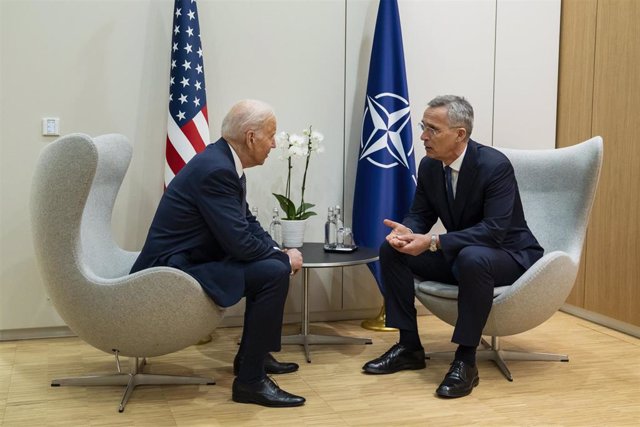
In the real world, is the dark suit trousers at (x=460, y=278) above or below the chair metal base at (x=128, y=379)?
above

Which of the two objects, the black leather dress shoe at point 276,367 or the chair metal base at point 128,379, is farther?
the black leather dress shoe at point 276,367

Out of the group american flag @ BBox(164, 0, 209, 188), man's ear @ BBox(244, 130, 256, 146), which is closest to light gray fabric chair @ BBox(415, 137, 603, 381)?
man's ear @ BBox(244, 130, 256, 146)

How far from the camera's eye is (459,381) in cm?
339

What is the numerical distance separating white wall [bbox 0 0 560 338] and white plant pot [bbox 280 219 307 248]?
349mm

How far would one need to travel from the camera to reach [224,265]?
3.19m

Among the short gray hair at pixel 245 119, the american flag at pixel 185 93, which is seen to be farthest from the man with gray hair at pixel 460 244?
the american flag at pixel 185 93

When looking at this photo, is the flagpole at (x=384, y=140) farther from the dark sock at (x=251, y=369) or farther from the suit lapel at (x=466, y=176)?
the dark sock at (x=251, y=369)

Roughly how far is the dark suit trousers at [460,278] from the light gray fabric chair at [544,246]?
71mm

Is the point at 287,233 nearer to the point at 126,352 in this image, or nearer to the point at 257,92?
the point at 257,92

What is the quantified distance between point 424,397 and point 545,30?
281cm

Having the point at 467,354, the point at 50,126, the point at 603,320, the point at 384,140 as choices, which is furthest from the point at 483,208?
the point at 50,126

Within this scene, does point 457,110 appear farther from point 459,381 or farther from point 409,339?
point 459,381

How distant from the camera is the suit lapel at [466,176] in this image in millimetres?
3639

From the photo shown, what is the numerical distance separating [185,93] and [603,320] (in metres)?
2.86
